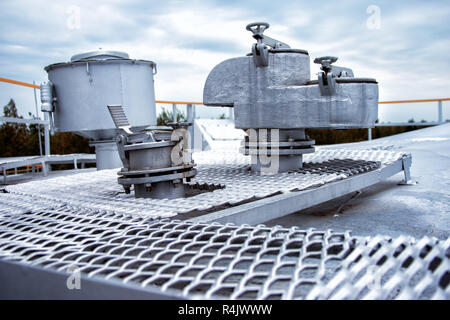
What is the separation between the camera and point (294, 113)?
3.31m

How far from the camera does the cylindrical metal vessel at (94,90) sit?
5836 millimetres

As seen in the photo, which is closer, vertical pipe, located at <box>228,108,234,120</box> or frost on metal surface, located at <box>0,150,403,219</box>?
frost on metal surface, located at <box>0,150,403,219</box>

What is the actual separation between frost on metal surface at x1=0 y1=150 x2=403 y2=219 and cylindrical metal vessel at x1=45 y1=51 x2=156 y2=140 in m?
1.96

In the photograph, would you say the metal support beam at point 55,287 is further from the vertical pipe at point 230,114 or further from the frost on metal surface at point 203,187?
the vertical pipe at point 230,114

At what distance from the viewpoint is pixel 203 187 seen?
10.8 feet

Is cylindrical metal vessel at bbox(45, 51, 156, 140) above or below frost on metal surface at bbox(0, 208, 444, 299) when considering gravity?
above

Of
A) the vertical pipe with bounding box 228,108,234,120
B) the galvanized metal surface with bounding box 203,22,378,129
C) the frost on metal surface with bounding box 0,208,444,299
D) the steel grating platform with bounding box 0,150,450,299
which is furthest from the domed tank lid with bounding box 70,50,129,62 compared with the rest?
the vertical pipe with bounding box 228,108,234,120

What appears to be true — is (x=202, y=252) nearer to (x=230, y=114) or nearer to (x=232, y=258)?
(x=232, y=258)

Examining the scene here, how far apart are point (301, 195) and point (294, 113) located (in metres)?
0.91

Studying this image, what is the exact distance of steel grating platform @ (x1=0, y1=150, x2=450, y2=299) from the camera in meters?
1.22

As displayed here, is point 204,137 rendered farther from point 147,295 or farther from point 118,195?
point 147,295

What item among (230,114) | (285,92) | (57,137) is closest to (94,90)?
(285,92)

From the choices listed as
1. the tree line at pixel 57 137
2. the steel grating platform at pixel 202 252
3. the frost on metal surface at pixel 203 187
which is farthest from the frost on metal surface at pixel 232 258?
the tree line at pixel 57 137

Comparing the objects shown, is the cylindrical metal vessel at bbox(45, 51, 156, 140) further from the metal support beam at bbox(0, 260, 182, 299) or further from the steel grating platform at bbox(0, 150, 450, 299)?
the metal support beam at bbox(0, 260, 182, 299)
